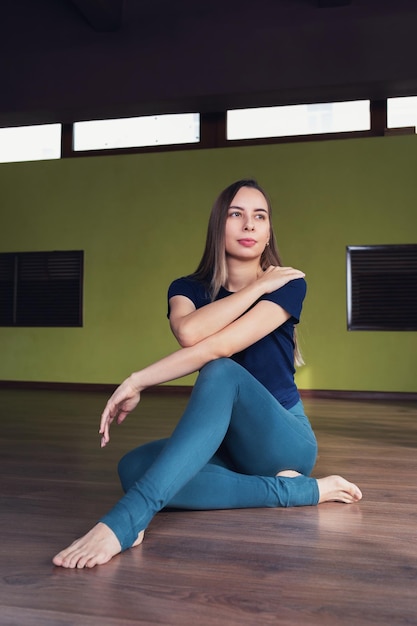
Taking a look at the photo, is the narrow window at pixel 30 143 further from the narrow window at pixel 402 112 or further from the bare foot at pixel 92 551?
the bare foot at pixel 92 551

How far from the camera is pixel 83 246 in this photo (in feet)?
23.4

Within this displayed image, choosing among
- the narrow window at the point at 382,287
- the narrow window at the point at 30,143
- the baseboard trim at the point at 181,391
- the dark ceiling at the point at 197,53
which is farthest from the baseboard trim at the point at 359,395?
the narrow window at the point at 30,143

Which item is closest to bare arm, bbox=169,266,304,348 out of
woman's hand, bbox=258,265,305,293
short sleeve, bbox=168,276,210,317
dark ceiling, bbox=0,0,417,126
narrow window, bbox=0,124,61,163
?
woman's hand, bbox=258,265,305,293

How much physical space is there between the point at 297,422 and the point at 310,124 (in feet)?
17.8

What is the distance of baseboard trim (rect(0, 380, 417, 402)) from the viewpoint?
6.26 metres

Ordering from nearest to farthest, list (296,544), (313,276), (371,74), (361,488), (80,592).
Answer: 1. (80,592)
2. (296,544)
3. (361,488)
4. (371,74)
5. (313,276)

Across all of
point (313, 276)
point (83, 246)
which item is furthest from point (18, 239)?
point (313, 276)

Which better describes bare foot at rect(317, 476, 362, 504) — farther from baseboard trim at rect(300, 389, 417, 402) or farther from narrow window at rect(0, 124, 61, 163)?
narrow window at rect(0, 124, 61, 163)

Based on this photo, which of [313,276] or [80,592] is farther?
[313,276]

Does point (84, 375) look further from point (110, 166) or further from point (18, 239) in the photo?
point (110, 166)

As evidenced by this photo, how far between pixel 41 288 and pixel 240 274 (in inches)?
220

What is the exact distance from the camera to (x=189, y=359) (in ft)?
5.82

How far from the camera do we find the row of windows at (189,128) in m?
6.55

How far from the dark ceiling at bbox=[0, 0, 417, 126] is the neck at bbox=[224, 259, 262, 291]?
384cm
